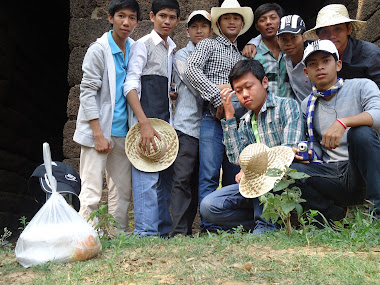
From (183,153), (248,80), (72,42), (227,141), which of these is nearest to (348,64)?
(248,80)

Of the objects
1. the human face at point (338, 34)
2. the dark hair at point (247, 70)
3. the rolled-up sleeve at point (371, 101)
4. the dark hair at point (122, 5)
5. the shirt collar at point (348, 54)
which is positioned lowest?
the rolled-up sleeve at point (371, 101)

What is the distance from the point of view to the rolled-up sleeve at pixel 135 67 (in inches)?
137

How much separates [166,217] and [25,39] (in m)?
4.16

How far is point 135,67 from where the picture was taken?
11.7 ft

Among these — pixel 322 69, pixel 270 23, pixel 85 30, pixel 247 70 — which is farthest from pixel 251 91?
pixel 85 30

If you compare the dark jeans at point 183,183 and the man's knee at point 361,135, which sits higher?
the man's knee at point 361,135

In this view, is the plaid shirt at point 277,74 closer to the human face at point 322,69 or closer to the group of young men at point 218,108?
the group of young men at point 218,108

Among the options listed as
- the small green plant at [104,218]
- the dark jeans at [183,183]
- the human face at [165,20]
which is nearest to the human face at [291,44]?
the human face at [165,20]

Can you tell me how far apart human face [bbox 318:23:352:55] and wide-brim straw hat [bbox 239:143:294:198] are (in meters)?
1.01

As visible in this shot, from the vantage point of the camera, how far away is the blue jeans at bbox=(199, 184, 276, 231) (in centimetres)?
328

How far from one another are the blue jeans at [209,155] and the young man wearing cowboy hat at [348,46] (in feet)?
3.35

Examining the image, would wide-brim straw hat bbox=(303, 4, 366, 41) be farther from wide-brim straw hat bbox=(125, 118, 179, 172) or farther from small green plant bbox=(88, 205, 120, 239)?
small green plant bbox=(88, 205, 120, 239)

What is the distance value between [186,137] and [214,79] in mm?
508

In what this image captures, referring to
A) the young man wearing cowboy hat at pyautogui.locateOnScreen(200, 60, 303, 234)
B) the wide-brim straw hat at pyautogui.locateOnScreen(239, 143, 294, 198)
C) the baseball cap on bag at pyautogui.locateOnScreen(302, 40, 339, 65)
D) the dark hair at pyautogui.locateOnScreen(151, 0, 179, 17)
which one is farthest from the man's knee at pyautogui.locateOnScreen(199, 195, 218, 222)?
the dark hair at pyautogui.locateOnScreen(151, 0, 179, 17)
